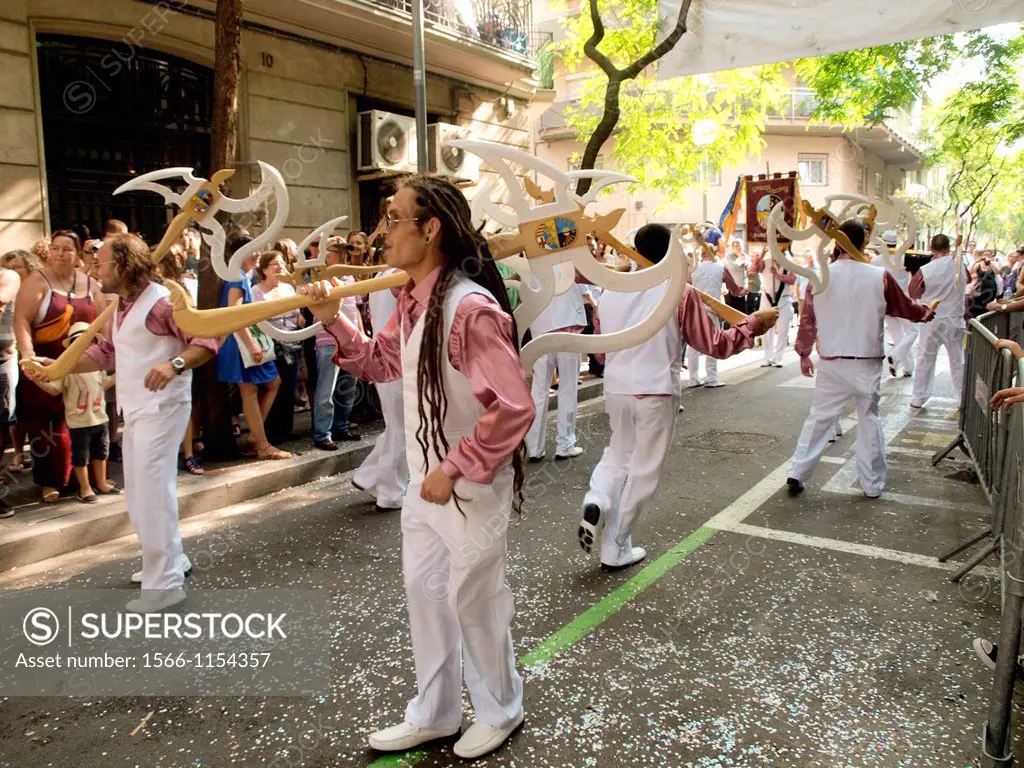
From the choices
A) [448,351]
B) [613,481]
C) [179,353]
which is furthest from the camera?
[613,481]

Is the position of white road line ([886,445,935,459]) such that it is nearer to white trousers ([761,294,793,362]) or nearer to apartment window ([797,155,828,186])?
white trousers ([761,294,793,362])

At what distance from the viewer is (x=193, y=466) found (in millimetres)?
6422

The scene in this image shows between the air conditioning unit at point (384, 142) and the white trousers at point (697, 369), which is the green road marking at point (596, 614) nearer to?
the white trousers at point (697, 369)

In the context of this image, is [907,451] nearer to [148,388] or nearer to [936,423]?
[936,423]

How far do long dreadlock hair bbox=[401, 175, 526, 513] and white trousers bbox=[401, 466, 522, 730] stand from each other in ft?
0.67

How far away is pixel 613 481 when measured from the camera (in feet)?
14.6

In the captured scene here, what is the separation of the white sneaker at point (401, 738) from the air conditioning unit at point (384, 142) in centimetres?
1069

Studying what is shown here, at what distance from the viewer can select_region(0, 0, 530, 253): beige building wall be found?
858cm

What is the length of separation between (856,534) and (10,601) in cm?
494

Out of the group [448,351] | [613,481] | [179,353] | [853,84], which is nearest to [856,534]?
[613,481]

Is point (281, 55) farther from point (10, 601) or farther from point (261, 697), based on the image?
point (261, 697)

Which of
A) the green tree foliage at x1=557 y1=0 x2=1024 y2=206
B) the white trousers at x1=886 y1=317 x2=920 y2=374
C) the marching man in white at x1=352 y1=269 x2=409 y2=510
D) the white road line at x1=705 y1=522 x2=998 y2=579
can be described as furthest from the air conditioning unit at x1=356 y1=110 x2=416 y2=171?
the white road line at x1=705 y1=522 x2=998 y2=579

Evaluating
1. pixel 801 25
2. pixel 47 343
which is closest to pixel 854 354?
pixel 801 25

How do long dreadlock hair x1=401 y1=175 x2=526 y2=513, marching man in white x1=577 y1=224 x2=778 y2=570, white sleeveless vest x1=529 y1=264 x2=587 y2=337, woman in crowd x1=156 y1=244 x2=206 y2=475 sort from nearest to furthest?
1. long dreadlock hair x1=401 y1=175 x2=526 y2=513
2. marching man in white x1=577 y1=224 x2=778 y2=570
3. woman in crowd x1=156 y1=244 x2=206 y2=475
4. white sleeveless vest x1=529 y1=264 x2=587 y2=337
